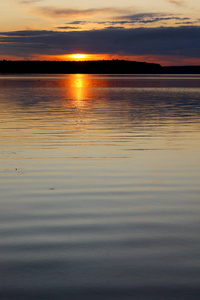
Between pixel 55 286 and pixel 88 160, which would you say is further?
pixel 88 160

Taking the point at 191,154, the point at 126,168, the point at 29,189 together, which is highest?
the point at 29,189

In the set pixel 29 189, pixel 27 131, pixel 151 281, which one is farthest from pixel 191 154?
pixel 151 281

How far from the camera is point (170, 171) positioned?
12.4 metres

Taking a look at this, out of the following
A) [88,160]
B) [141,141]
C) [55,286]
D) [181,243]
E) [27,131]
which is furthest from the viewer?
[27,131]

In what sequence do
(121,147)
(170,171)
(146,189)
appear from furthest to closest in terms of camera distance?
1. (121,147)
2. (170,171)
3. (146,189)

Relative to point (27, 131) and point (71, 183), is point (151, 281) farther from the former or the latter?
point (27, 131)

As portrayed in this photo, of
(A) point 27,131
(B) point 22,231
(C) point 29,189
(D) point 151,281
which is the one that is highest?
(D) point 151,281

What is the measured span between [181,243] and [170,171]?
5393 mm

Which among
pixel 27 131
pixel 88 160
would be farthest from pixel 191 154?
pixel 27 131

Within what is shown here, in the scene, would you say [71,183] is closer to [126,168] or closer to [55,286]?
[126,168]

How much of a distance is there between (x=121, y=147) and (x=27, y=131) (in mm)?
5508

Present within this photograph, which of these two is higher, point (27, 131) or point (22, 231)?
point (22, 231)

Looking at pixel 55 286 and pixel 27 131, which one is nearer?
pixel 55 286

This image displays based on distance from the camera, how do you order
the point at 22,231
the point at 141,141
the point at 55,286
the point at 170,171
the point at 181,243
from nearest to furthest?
the point at 55,286
the point at 181,243
the point at 22,231
the point at 170,171
the point at 141,141
